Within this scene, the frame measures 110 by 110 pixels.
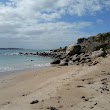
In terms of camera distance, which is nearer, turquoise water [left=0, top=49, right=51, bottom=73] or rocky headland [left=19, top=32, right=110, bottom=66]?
turquoise water [left=0, top=49, right=51, bottom=73]

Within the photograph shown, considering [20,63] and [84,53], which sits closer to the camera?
[20,63]

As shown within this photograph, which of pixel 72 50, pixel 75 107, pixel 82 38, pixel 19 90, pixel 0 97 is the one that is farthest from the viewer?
pixel 82 38

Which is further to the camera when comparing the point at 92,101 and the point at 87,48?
the point at 87,48

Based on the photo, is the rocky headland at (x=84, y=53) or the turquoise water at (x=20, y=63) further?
the rocky headland at (x=84, y=53)

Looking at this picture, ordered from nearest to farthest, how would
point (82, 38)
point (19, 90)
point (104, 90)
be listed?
point (104, 90) → point (19, 90) → point (82, 38)

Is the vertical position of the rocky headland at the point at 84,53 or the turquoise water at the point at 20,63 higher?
the rocky headland at the point at 84,53

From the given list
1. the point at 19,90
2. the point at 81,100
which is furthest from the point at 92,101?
the point at 19,90

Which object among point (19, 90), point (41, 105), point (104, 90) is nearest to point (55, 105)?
point (41, 105)

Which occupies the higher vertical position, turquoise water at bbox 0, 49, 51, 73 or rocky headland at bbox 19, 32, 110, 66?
rocky headland at bbox 19, 32, 110, 66

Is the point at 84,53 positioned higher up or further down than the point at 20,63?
higher up

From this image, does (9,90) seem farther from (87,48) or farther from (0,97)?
(87,48)

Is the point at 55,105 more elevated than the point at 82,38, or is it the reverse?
the point at 82,38

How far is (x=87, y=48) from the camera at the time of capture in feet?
167

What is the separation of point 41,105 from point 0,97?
3301mm
